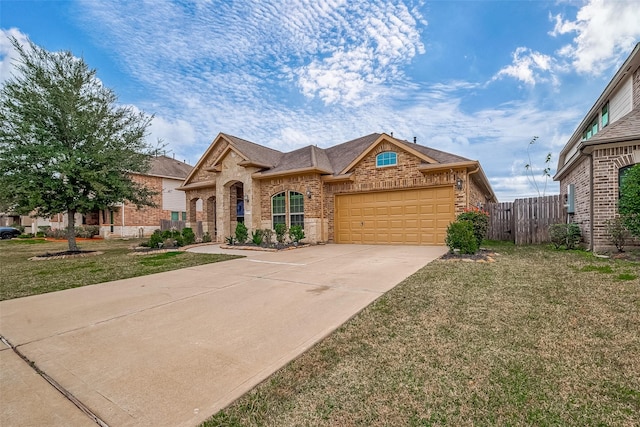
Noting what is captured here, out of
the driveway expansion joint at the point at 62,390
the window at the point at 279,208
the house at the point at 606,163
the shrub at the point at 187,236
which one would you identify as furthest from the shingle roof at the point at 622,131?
the shrub at the point at 187,236

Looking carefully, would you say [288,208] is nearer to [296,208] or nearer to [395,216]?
[296,208]

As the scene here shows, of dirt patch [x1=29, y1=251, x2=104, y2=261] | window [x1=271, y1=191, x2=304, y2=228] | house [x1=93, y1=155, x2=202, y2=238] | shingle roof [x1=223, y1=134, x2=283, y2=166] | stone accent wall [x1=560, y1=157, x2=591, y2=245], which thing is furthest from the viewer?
house [x1=93, y1=155, x2=202, y2=238]

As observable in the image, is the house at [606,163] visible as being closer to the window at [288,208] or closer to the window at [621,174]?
the window at [621,174]

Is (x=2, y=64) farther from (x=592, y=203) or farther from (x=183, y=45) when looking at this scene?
(x=592, y=203)

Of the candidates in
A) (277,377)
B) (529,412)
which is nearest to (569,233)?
(529,412)

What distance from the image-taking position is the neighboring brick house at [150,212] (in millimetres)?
23594

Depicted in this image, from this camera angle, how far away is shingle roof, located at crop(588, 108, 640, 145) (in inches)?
335

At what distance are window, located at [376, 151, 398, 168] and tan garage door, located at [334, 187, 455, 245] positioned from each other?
1.24 metres

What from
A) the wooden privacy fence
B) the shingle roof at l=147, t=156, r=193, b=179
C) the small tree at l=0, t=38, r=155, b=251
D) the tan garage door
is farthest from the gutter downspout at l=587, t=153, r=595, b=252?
the shingle roof at l=147, t=156, r=193, b=179

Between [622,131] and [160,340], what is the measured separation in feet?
40.9

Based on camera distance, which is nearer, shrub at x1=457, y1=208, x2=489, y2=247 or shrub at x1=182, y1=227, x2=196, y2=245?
shrub at x1=457, y1=208, x2=489, y2=247

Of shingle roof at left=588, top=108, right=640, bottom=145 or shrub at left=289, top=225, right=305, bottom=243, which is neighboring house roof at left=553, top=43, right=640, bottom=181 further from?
shrub at left=289, top=225, right=305, bottom=243

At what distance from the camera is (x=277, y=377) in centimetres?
262

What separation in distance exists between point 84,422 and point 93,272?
7377mm
